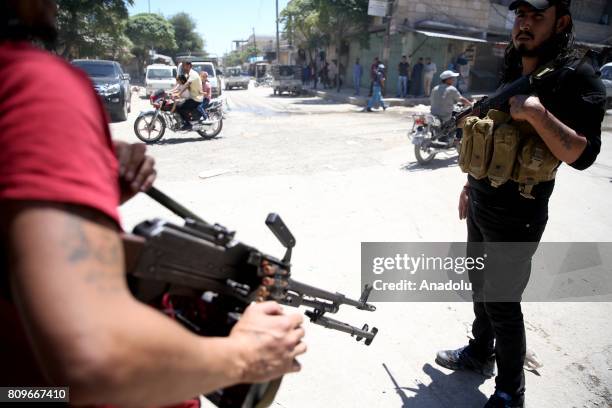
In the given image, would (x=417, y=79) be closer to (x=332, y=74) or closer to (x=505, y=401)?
(x=332, y=74)

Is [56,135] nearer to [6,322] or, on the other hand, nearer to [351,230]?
[6,322]

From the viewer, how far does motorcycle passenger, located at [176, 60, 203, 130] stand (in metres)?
8.95

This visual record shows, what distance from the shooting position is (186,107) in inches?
357

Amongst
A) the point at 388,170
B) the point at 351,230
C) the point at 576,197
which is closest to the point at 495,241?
the point at 351,230

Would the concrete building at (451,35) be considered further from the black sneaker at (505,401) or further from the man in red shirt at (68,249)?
the man in red shirt at (68,249)

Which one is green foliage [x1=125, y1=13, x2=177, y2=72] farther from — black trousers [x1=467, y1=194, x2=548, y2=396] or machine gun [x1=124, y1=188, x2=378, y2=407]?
machine gun [x1=124, y1=188, x2=378, y2=407]

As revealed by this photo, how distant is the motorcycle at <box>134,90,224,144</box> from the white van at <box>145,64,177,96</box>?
10.7 meters

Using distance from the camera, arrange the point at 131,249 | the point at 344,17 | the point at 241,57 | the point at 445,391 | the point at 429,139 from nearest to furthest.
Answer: the point at 131,249 → the point at 445,391 → the point at 429,139 → the point at 344,17 → the point at 241,57

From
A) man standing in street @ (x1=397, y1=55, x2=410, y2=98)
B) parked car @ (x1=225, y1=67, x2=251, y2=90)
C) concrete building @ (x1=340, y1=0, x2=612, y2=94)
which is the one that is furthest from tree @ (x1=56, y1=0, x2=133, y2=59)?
man standing in street @ (x1=397, y1=55, x2=410, y2=98)

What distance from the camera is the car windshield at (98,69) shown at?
11.7 m

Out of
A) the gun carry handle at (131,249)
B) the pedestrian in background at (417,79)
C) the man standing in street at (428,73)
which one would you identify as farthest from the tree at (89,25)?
the gun carry handle at (131,249)

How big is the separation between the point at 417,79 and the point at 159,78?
12252 millimetres

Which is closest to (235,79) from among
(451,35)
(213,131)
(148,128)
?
(451,35)

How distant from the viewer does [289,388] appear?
2.24 meters
